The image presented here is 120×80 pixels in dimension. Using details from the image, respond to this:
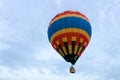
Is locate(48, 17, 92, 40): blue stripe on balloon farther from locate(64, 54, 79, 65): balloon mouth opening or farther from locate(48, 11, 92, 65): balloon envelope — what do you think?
locate(64, 54, 79, 65): balloon mouth opening

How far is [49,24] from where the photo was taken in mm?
74188

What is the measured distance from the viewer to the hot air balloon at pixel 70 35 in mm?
71375

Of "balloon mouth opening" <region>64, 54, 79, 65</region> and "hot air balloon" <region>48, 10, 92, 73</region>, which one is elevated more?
"hot air balloon" <region>48, 10, 92, 73</region>

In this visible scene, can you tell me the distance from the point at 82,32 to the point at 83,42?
4.79 ft

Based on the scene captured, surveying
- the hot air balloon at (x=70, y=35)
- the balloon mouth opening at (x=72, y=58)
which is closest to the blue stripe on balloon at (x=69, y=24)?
the hot air balloon at (x=70, y=35)

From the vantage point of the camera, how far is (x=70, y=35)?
71562 millimetres

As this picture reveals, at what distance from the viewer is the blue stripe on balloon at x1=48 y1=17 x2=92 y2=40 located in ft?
235

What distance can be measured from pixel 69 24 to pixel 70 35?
150 cm

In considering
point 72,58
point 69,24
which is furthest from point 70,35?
point 72,58

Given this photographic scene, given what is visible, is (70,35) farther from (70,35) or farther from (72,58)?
(72,58)

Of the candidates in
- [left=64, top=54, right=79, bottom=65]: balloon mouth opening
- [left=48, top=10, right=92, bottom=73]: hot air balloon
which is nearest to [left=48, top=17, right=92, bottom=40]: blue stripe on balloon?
[left=48, top=10, right=92, bottom=73]: hot air balloon

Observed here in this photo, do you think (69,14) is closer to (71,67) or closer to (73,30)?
(73,30)

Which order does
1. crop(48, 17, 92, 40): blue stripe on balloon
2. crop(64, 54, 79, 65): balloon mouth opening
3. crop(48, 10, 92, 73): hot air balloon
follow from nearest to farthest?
crop(64, 54, 79, 65): balloon mouth opening
crop(48, 10, 92, 73): hot air balloon
crop(48, 17, 92, 40): blue stripe on balloon

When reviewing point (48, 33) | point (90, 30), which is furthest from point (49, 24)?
point (90, 30)
